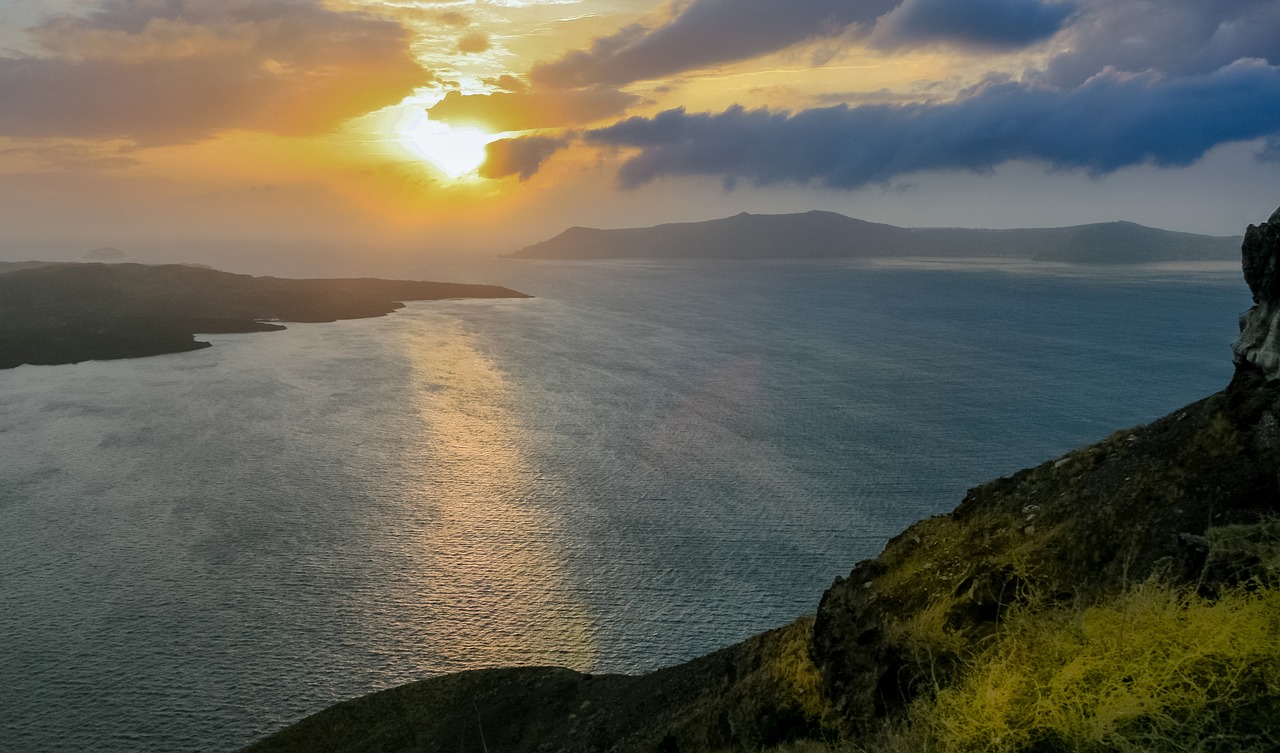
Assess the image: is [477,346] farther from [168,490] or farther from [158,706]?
[158,706]

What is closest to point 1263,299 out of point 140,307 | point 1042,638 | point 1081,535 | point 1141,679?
→ point 1081,535

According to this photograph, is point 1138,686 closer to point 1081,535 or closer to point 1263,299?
point 1081,535

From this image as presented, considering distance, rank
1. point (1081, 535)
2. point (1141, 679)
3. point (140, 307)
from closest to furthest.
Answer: point (1141, 679)
point (1081, 535)
point (140, 307)

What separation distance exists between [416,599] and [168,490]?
93.3 feet

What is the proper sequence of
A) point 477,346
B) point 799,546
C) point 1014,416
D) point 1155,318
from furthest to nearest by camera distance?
point 1155,318 → point 477,346 → point 1014,416 → point 799,546

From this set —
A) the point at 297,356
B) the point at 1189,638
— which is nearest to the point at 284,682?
the point at 1189,638

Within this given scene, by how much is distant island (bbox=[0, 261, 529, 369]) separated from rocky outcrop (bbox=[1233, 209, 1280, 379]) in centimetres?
13155

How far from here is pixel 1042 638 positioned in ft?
43.0

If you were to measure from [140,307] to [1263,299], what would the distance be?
560 ft

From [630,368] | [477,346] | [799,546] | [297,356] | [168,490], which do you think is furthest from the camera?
[477,346]

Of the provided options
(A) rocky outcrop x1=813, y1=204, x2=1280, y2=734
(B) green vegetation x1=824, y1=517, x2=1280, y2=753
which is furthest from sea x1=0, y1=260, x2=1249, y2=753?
(B) green vegetation x1=824, y1=517, x2=1280, y2=753

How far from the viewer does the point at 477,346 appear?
123938 mm

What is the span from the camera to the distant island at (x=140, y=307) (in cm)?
11669

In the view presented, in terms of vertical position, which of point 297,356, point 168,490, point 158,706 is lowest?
point 158,706
